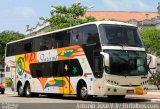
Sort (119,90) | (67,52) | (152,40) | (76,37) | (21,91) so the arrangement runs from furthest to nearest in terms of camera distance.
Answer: (152,40) < (21,91) < (67,52) < (76,37) < (119,90)

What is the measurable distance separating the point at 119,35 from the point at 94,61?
1.87 meters

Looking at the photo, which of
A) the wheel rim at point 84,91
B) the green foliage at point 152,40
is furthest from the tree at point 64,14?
the wheel rim at point 84,91

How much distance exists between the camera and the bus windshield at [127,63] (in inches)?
908

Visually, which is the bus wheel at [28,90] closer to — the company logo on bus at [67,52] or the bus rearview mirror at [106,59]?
the company logo on bus at [67,52]

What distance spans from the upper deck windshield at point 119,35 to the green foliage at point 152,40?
46.7 metres

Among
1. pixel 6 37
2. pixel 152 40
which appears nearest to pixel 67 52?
pixel 152 40

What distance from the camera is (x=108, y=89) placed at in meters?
22.9

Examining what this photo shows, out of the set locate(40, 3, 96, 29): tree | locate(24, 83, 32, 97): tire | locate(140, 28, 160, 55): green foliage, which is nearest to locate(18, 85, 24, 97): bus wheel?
locate(24, 83, 32, 97): tire

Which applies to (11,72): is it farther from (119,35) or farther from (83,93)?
(119,35)

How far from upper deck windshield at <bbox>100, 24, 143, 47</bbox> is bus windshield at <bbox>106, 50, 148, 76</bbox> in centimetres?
50

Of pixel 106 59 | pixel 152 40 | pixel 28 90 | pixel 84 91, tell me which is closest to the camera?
pixel 106 59

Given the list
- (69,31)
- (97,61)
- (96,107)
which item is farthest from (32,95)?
(96,107)

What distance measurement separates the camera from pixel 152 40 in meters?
73.1

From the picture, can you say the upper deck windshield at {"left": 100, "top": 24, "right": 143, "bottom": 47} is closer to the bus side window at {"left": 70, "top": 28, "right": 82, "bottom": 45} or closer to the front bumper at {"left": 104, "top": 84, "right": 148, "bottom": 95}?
the bus side window at {"left": 70, "top": 28, "right": 82, "bottom": 45}
